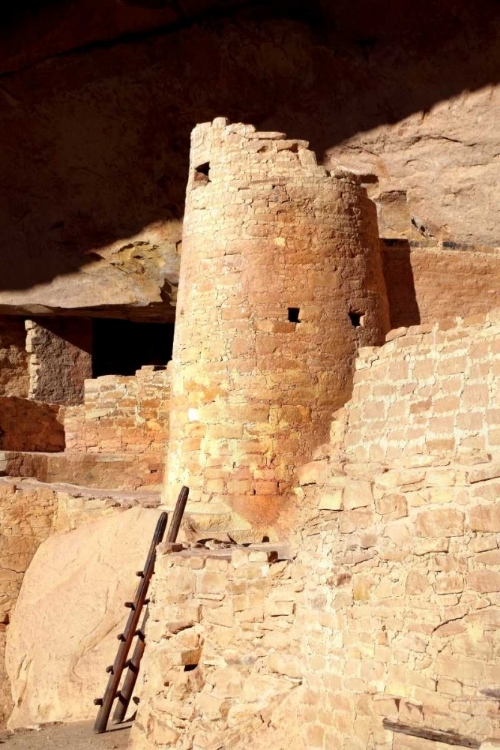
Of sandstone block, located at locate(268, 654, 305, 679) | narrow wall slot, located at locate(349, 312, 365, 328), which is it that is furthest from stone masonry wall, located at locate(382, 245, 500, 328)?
sandstone block, located at locate(268, 654, 305, 679)

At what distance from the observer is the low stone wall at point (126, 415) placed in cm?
1523

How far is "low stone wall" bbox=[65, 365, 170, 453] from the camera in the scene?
15234mm

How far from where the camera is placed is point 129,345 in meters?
19.5

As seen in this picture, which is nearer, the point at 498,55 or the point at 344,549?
the point at 344,549

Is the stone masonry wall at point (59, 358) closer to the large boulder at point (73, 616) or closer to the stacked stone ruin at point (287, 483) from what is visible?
the stacked stone ruin at point (287, 483)

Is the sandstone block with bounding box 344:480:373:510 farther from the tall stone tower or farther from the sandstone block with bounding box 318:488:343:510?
the tall stone tower

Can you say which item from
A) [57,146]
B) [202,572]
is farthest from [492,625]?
[57,146]

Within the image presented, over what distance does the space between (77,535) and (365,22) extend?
7711 mm

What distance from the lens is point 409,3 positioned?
610 inches

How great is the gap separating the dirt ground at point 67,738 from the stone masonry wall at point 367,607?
2.77ft

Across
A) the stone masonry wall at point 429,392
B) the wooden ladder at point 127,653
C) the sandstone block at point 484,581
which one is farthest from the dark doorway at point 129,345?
the sandstone block at point 484,581

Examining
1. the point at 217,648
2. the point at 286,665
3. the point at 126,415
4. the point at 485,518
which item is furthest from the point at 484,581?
the point at 126,415

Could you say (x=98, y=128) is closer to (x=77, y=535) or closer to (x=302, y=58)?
(x=302, y=58)

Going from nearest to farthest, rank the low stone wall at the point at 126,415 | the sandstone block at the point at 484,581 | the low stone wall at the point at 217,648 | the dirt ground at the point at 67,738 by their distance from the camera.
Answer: the sandstone block at the point at 484,581 < the low stone wall at the point at 217,648 < the dirt ground at the point at 67,738 < the low stone wall at the point at 126,415
